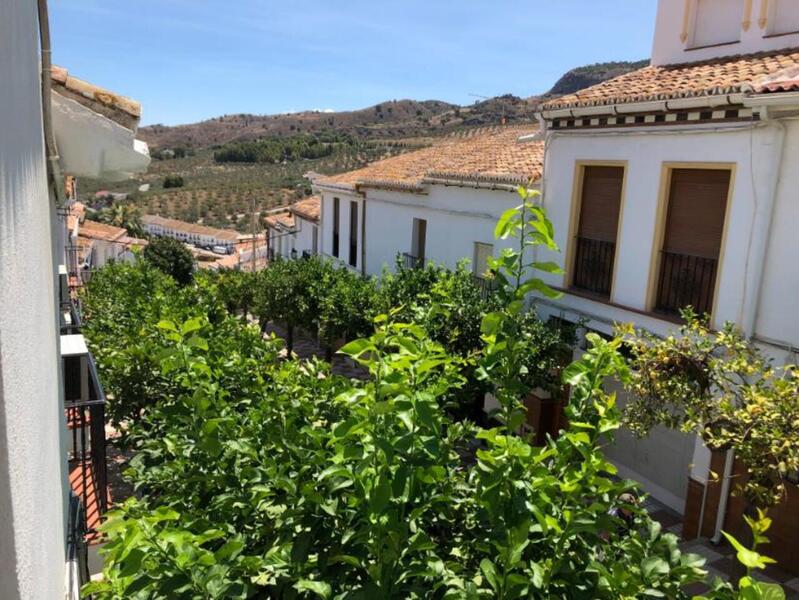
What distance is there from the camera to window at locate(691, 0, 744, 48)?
34.9 ft

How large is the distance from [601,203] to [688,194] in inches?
67.6

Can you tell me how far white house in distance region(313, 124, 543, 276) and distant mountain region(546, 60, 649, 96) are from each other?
45.9m

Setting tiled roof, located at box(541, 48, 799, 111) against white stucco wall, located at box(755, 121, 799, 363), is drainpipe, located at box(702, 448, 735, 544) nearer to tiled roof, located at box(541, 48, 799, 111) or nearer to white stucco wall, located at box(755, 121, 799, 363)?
white stucco wall, located at box(755, 121, 799, 363)

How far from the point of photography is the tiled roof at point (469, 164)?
13.4 meters

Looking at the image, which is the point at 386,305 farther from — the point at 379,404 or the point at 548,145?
the point at 379,404

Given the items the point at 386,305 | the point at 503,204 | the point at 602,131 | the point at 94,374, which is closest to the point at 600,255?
the point at 602,131

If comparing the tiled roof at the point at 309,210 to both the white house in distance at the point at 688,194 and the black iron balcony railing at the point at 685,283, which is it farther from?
the black iron balcony railing at the point at 685,283

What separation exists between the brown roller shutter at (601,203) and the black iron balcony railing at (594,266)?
126 millimetres

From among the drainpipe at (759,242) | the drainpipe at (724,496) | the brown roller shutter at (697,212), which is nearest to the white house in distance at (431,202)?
the brown roller shutter at (697,212)

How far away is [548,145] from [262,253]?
45183 millimetres

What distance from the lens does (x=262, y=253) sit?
5453cm

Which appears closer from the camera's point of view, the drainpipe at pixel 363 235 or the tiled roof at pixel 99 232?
the drainpipe at pixel 363 235

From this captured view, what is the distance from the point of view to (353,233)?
21.8m

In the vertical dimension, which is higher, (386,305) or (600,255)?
(600,255)
